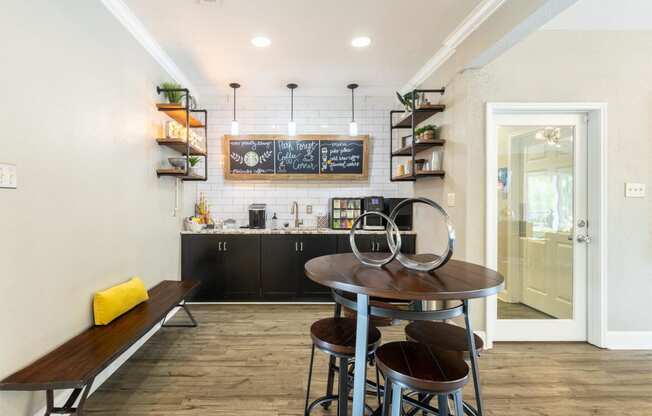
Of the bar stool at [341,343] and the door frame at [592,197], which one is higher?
the door frame at [592,197]

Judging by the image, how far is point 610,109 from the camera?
2707 mm

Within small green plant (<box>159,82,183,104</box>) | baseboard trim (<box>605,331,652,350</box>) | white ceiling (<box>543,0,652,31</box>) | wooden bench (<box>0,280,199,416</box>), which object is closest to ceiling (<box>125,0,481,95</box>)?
small green plant (<box>159,82,183,104</box>)

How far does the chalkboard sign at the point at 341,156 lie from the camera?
4.29 meters

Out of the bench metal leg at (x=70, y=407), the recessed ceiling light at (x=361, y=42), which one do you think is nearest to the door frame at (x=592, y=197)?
the recessed ceiling light at (x=361, y=42)

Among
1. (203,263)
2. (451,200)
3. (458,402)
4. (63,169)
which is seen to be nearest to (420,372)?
(458,402)

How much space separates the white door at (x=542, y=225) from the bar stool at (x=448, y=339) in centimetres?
151

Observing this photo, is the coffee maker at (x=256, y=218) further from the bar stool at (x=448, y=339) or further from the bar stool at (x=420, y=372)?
the bar stool at (x=420, y=372)

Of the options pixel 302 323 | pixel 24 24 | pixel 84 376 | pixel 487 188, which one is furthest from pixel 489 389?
pixel 24 24

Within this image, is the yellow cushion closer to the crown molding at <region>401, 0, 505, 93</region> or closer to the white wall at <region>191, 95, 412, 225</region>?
the white wall at <region>191, 95, 412, 225</region>

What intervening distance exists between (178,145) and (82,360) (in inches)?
83.6

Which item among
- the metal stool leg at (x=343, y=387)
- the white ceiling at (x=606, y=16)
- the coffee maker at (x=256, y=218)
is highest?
the white ceiling at (x=606, y=16)

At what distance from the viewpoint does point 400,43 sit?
2.93m

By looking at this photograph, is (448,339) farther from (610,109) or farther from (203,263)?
(203,263)

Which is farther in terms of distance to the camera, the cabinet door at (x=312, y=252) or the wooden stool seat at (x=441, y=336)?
the cabinet door at (x=312, y=252)
